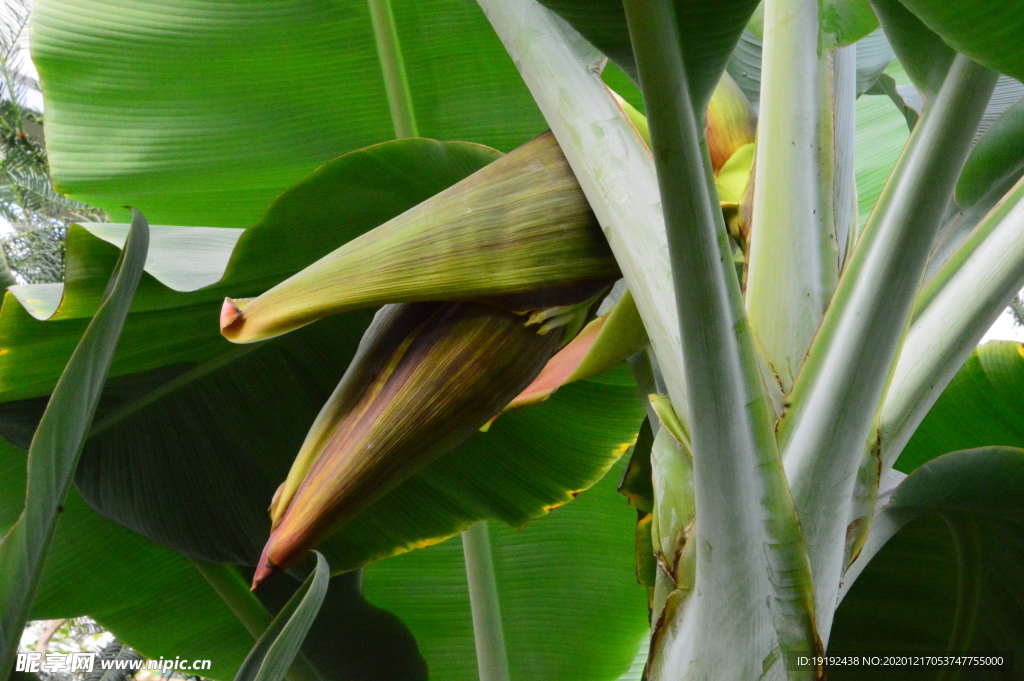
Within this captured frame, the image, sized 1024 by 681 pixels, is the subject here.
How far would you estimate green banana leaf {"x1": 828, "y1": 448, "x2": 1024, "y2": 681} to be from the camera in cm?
53

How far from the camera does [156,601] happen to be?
0.74 metres

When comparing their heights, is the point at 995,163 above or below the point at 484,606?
above

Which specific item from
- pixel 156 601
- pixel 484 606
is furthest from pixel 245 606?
pixel 484 606

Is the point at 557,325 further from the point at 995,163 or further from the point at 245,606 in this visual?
Result: the point at 245,606

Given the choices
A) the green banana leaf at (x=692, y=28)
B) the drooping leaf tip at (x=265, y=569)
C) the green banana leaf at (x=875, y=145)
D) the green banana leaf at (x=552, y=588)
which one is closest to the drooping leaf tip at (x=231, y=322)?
the drooping leaf tip at (x=265, y=569)

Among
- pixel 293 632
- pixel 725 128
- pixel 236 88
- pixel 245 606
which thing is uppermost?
pixel 236 88

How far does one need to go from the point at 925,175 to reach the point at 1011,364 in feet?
1.10

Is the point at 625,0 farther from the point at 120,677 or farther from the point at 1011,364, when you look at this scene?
the point at 120,677

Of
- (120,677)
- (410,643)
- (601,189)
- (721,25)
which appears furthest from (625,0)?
(120,677)

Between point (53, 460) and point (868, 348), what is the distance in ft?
1.09

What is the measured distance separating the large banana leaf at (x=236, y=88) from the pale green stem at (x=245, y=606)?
372mm

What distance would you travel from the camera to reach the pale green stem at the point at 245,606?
2.26ft

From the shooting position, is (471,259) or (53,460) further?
(471,259)

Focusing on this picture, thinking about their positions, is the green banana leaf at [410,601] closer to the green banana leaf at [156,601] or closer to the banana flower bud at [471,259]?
the green banana leaf at [156,601]
